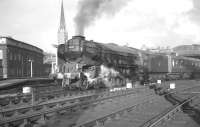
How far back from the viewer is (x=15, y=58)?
44.4m

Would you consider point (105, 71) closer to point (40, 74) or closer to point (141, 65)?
point (141, 65)

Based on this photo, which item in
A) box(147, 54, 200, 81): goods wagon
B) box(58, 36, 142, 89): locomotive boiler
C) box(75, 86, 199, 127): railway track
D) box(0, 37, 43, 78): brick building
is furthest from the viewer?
box(0, 37, 43, 78): brick building

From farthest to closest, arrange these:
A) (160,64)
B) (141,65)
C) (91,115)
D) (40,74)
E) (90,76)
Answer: (40,74), (160,64), (141,65), (90,76), (91,115)

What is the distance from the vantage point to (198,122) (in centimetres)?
888

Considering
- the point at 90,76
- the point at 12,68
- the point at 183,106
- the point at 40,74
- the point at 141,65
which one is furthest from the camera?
the point at 40,74

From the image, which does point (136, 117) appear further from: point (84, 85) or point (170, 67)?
point (170, 67)

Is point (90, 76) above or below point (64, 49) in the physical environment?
below

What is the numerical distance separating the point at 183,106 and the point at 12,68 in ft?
119

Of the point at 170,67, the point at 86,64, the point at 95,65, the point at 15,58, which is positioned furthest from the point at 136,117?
the point at 15,58

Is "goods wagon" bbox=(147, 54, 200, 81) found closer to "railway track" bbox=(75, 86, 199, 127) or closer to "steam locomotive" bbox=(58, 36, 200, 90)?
"steam locomotive" bbox=(58, 36, 200, 90)

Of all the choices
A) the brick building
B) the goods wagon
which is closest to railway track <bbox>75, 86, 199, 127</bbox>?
the goods wagon

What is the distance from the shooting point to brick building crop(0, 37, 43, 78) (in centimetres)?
4131

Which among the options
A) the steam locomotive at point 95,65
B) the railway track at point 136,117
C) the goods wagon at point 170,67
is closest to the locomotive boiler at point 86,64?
the steam locomotive at point 95,65

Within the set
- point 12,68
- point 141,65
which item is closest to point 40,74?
point 12,68
